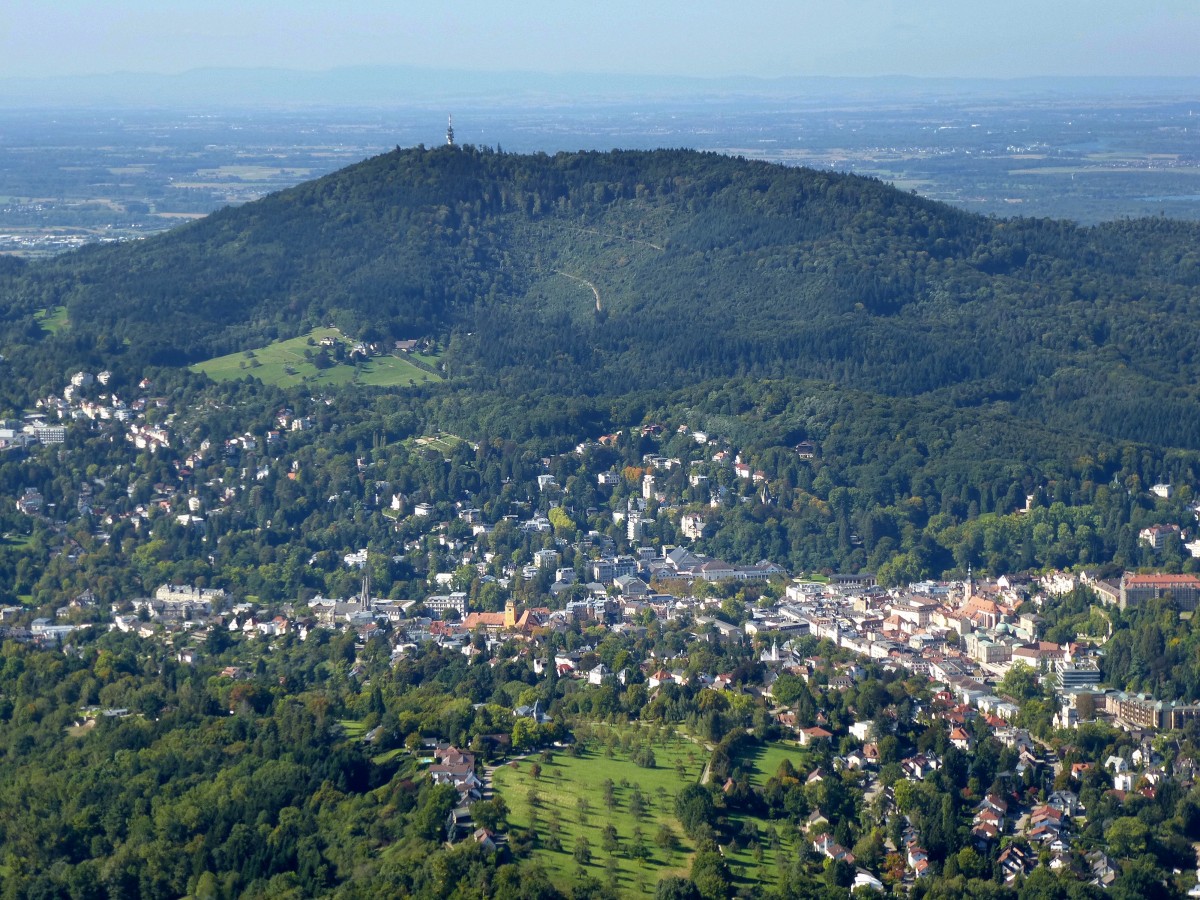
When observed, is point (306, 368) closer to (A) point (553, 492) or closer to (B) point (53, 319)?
(B) point (53, 319)

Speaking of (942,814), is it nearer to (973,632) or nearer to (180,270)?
(973,632)

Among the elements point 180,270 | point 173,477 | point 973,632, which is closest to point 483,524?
point 173,477

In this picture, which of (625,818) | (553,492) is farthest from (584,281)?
(625,818)

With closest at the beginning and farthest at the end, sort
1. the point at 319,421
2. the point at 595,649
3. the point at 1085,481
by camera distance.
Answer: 1. the point at 595,649
2. the point at 1085,481
3. the point at 319,421

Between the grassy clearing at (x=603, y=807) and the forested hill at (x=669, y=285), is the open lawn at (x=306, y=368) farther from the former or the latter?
the grassy clearing at (x=603, y=807)

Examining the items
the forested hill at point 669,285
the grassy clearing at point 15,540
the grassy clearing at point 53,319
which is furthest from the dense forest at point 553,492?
the grassy clearing at point 53,319
